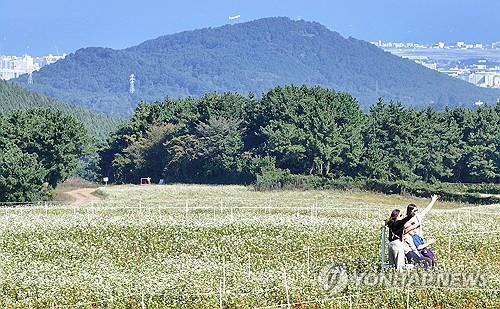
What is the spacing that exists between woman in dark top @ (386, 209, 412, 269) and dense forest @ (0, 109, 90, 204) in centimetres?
6351

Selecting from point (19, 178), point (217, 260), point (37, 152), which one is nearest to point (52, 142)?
point (37, 152)

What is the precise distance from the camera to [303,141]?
10812 cm

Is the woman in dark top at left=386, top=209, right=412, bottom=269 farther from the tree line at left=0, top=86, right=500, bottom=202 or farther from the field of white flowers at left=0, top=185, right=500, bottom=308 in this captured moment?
the tree line at left=0, top=86, right=500, bottom=202

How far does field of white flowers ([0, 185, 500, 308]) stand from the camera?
2512cm

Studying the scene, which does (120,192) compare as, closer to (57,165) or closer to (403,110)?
(57,165)

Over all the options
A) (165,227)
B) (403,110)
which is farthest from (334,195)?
(165,227)

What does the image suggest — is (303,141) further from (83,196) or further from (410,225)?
(410,225)

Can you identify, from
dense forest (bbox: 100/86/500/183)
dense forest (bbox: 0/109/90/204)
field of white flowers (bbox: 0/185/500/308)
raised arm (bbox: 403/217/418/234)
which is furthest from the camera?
dense forest (bbox: 100/86/500/183)

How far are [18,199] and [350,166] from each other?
36.7 metres

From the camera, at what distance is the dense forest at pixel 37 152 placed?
8556 cm

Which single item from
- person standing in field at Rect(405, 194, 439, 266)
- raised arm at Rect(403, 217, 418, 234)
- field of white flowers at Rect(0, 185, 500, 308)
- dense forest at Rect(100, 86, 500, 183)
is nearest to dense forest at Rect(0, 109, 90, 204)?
dense forest at Rect(100, 86, 500, 183)

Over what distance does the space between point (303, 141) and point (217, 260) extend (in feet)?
247

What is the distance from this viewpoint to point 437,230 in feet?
132

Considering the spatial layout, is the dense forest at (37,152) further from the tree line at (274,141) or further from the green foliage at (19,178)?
the tree line at (274,141)
